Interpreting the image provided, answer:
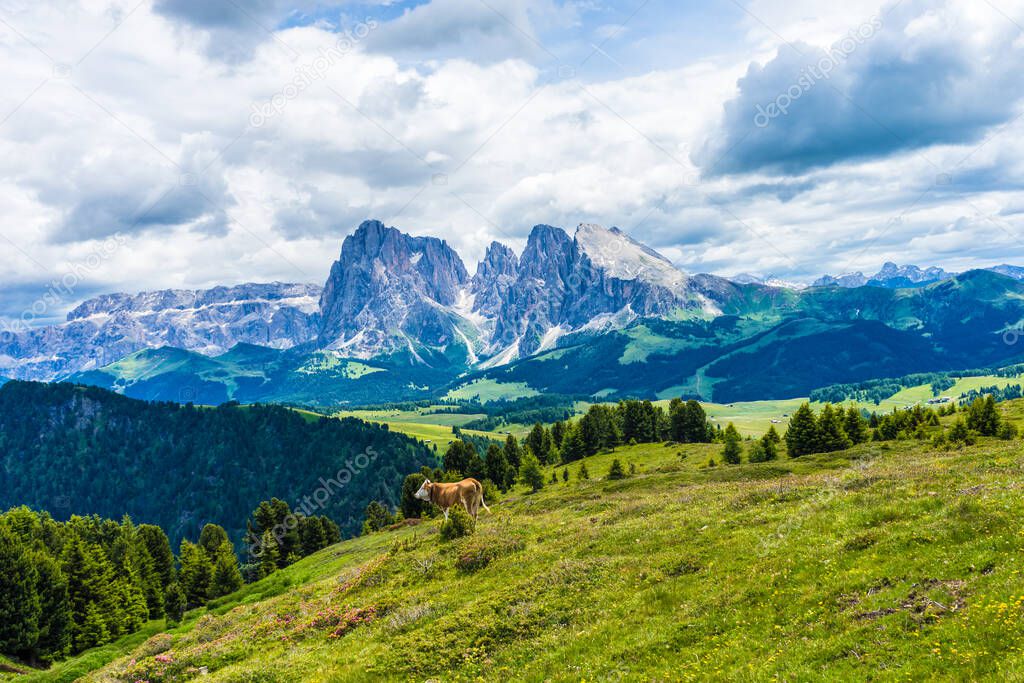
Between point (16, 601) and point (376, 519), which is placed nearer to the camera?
point (16, 601)

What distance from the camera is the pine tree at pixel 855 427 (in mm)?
92619

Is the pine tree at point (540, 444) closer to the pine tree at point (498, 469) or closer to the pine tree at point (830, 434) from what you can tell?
the pine tree at point (498, 469)

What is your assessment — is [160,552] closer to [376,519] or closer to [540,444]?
[376,519]

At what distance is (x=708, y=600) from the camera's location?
2062 centimetres

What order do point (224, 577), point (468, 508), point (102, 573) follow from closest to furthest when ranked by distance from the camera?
point (468, 508) → point (102, 573) → point (224, 577)

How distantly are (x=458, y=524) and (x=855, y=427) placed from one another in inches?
3381

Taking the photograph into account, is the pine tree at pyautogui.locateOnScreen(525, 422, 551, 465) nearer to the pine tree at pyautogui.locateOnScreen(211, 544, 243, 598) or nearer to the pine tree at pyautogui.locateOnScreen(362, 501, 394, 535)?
the pine tree at pyautogui.locateOnScreen(362, 501, 394, 535)

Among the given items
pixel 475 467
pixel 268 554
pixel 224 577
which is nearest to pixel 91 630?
pixel 224 577

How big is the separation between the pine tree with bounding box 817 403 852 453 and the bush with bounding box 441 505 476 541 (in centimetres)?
7399

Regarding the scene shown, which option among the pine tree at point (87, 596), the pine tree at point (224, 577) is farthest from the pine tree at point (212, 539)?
the pine tree at point (87, 596)

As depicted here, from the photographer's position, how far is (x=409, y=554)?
122 feet

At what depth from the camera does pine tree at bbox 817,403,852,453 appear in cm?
8788

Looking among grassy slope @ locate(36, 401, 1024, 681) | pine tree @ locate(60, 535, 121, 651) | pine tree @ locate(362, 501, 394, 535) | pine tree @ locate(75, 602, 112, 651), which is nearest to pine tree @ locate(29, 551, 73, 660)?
pine tree @ locate(60, 535, 121, 651)

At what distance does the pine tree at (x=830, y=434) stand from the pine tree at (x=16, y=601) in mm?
106756
